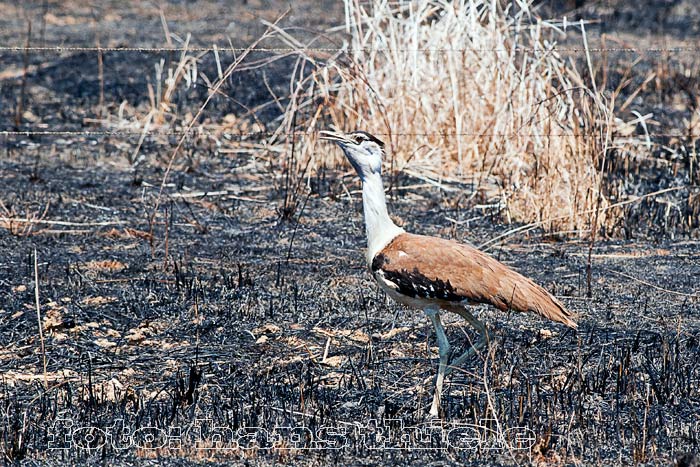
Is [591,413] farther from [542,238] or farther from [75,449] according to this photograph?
[542,238]

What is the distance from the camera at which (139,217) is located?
27.4 feet

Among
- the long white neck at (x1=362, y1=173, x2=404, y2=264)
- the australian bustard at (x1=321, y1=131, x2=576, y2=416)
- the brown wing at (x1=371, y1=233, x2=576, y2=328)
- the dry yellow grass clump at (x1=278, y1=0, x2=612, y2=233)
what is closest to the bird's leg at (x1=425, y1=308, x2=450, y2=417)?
the australian bustard at (x1=321, y1=131, x2=576, y2=416)

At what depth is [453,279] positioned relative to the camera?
15.5ft

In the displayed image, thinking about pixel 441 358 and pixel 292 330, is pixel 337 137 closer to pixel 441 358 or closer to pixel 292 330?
pixel 441 358

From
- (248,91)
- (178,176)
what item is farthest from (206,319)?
(248,91)

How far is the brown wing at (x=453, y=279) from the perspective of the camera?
470 cm

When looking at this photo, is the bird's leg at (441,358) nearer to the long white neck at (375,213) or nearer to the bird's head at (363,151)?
the long white neck at (375,213)

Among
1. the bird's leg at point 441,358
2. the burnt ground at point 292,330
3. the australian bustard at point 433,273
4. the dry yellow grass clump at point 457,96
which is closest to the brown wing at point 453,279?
the australian bustard at point 433,273

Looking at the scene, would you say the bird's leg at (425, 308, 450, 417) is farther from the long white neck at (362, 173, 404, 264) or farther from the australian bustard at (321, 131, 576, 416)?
the long white neck at (362, 173, 404, 264)

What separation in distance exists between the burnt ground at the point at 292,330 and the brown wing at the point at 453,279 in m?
0.34

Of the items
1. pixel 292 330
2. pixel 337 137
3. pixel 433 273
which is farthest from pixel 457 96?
pixel 433 273

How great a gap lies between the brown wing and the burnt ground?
1.12 ft

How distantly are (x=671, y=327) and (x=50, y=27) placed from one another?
11.6 meters

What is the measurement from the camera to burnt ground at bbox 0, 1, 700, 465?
4.57 meters
